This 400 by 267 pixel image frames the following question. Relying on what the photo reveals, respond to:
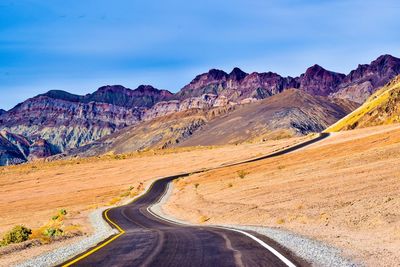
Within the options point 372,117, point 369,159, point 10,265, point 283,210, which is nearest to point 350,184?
point 283,210

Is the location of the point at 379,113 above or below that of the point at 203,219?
above

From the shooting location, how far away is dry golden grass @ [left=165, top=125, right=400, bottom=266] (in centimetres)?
1823

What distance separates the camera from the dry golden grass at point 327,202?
18234mm

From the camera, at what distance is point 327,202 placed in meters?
30.4

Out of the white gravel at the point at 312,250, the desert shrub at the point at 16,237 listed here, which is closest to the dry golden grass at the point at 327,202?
the white gravel at the point at 312,250

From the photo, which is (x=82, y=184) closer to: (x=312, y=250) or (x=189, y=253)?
(x=189, y=253)

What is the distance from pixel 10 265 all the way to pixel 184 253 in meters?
5.48

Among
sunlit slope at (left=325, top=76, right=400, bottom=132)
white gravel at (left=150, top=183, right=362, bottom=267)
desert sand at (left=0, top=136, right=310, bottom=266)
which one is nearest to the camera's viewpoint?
white gravel at (left=150, top=183, right=362, bottom=267)

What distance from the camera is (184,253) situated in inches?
563

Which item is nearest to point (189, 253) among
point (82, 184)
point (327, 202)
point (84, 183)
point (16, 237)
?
point (16, 237)

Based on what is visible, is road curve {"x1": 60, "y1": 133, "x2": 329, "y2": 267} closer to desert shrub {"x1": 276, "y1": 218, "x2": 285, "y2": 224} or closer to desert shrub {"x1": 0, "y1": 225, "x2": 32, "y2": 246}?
desert shrub {"x1": 276, "y1": 218, "x2": 285, "y2": 224}

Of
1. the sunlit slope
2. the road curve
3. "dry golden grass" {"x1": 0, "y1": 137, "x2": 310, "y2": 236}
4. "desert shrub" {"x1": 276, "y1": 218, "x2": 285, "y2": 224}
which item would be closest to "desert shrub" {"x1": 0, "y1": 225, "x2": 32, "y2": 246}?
the road curve

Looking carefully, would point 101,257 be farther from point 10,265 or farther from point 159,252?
point 10,265

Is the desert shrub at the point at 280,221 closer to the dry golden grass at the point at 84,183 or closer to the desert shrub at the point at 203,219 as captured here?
the desert shrub at the point at 203,219
